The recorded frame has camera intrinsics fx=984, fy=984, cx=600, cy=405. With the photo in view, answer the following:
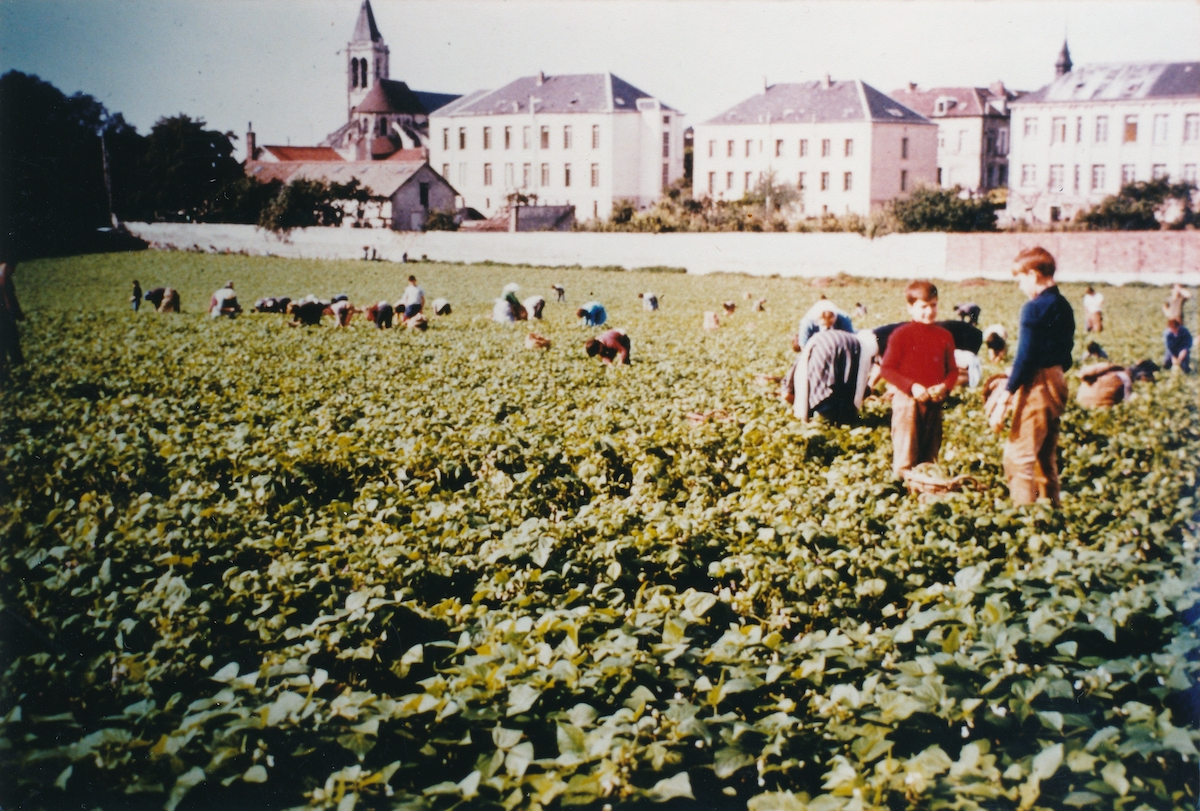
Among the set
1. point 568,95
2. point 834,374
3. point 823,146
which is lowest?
point 834,374

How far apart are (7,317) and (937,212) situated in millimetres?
37758

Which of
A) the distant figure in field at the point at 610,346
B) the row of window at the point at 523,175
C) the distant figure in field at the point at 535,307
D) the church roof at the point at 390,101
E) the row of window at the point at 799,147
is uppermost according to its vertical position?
the church roof at the point at 390,101

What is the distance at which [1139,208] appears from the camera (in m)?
39.1

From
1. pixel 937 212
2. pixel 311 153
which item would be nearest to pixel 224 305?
pixel 937 212

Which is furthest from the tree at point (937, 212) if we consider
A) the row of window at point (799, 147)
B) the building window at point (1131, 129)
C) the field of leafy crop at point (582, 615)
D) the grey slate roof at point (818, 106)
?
the field of leafy crop at point (582, 615)

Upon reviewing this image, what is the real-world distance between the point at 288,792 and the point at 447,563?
7.25 feet

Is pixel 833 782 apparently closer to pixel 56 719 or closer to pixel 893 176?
pixel 56 719

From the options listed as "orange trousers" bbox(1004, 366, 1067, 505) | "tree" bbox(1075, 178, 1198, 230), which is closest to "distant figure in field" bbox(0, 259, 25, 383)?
"orange trousers" bbox(1004, 366, 1067, 505)

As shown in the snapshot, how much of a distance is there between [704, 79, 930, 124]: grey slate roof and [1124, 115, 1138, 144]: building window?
660 inches

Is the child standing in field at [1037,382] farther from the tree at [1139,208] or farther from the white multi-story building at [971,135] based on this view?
the white multi-story building at [971,135]

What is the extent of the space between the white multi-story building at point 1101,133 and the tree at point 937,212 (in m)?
2.54

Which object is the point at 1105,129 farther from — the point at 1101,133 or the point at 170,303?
the point at 170,303

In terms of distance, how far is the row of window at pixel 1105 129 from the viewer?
1575 inches

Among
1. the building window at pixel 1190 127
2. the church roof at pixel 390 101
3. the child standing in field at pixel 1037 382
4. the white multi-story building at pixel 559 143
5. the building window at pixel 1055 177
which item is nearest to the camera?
the child standing in field at pixel 1037 382
